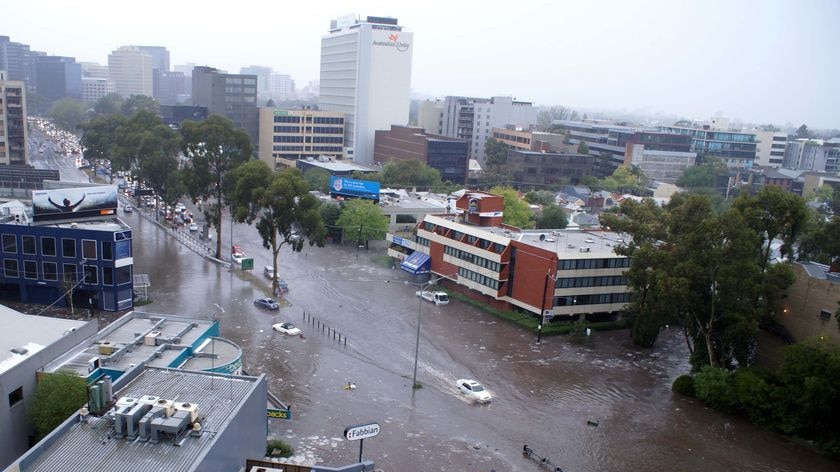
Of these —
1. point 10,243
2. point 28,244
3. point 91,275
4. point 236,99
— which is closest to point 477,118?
point 236,99

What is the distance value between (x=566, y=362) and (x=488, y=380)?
4.85m

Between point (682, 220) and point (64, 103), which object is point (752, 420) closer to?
point (682, 220)

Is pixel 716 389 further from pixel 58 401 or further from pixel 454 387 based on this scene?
pixel 58 401

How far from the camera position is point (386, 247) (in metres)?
53.2

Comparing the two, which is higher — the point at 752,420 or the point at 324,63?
the point at 324,63

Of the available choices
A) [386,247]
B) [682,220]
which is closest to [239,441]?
[682,220]

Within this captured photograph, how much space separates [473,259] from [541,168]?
48064 millimetres

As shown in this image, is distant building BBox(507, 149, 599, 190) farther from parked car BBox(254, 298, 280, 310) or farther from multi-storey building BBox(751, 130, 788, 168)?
parked car BBox(254, 298, 280, 310)

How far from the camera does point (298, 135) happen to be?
9138 centimetres

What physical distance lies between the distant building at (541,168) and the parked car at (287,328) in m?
55.9

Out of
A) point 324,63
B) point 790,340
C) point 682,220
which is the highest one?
point 324,63


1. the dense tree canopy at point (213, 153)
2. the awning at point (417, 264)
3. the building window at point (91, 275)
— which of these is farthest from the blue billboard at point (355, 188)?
the building window at point (91, 275)

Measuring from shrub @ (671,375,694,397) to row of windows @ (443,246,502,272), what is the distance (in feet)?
38.5

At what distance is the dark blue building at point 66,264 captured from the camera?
33.7m
